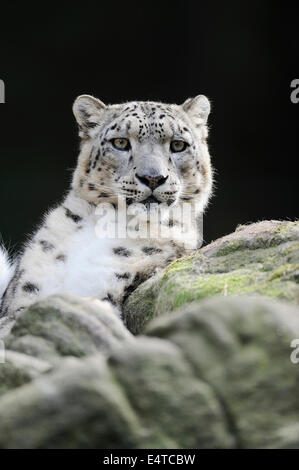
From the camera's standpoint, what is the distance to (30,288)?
152 inches

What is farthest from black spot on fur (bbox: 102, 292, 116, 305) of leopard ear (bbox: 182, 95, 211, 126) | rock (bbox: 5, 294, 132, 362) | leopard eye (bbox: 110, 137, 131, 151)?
leopard ear (bbox: 182, 95, 211, 126)

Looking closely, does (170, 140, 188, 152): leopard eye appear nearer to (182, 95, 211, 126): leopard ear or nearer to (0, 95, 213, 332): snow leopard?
(0, 95, 213, 332): snow leopard

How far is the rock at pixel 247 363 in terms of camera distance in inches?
78.5

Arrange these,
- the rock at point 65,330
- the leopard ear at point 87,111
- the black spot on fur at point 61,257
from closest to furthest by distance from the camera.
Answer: the rock at point 65,330 → the black spot on fur at point 61,257 → the leopard ear at point 87,111

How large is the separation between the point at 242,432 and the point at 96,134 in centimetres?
270

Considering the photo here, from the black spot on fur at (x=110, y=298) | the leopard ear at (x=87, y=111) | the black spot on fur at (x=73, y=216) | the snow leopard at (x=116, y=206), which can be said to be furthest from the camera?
the leopard ear at (x=87, y=111)

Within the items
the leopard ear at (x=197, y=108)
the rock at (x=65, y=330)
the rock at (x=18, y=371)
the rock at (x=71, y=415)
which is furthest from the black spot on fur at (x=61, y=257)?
the rock at (x=71, y=415)

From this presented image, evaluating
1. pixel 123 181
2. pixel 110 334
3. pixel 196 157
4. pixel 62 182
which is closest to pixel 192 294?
pixel 110 334

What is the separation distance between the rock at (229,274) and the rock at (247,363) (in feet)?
2.26

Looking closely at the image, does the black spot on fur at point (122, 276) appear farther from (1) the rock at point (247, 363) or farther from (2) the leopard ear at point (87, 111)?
(1) the rock at point (247, 363)

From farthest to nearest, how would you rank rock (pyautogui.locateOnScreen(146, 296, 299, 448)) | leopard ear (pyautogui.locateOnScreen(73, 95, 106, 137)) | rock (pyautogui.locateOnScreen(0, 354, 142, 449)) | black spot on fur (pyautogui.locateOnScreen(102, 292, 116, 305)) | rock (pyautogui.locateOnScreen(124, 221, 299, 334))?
leopard ear (pyautogui.locateOnScreen(73, 95, 106, 137)) → black spot on fur (pyautogui.locateOnScreen(102, 292, 116, 305)) → rock (pyautogui.locateOnScreen(124, 221, 299, 334)) → rock (pyautogui.locateOnScreen(146, 296, 299, 448)) → rock (pyautogui.locateOnScreen(0, 354, 142, 449))

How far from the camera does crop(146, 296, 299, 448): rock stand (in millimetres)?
1994

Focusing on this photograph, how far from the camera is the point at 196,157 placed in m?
4.30
